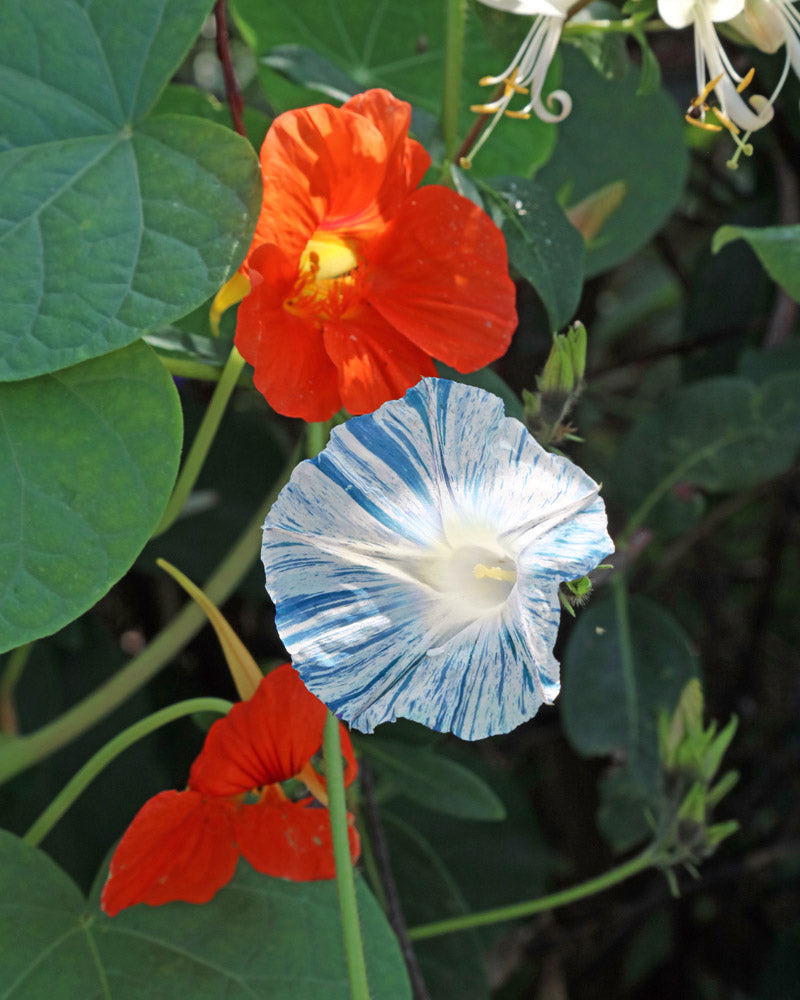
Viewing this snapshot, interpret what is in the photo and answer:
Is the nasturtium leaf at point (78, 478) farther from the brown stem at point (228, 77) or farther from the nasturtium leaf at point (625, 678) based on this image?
the nasturtium leaf at point (625, 678)

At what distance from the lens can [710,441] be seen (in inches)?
35.3

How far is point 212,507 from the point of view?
2.99 ft

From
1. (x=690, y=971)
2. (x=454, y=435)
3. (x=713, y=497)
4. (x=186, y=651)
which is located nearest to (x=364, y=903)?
(x=454, y=435)

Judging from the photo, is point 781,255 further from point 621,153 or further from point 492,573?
point 621,153

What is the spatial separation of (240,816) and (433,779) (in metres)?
0.20

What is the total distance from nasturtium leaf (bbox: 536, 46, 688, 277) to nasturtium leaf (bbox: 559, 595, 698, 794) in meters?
0.32

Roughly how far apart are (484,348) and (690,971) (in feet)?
3.25

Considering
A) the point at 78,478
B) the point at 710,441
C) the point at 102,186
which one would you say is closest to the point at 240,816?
the point at 78,478

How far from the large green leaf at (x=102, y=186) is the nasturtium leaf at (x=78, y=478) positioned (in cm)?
4

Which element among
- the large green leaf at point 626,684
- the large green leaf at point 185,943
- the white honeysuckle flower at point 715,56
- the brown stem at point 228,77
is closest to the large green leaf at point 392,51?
the brown stem at point 228,77

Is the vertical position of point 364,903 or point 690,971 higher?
point 364,903

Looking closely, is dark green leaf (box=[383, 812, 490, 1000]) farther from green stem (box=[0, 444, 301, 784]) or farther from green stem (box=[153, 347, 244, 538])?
green stem (box=[153, 347, 244, 538])

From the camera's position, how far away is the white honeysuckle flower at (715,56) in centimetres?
46

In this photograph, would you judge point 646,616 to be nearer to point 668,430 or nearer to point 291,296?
point 668,430
